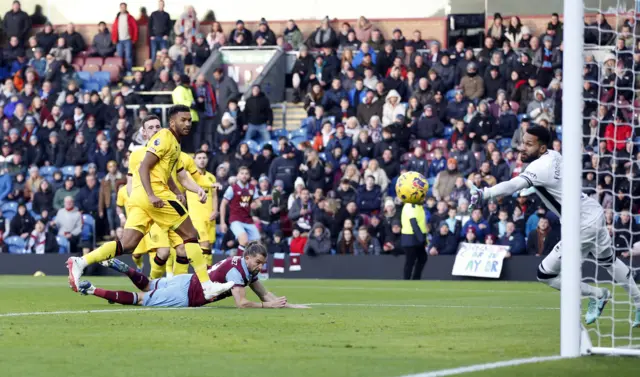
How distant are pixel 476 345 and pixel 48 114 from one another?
22497mm

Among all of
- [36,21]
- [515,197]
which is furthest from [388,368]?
[36,21]

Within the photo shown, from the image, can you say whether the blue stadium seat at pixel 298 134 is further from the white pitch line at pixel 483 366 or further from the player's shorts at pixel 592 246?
the white pitch line at pixel 483 366

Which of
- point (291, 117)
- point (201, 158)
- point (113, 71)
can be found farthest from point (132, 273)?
point (113, 71)

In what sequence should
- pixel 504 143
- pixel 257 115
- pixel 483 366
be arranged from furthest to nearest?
pixel 257 115 < pixel 504 143 < pixel 483 366

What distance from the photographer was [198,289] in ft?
39.4

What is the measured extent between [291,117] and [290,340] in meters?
21.4

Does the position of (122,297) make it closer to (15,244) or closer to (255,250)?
(255,250)

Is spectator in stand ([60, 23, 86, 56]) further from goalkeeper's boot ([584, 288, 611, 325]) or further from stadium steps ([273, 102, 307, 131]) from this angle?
goalkeeper's boot ([584, 288, 611, 325])

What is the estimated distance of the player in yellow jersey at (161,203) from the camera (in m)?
12.2

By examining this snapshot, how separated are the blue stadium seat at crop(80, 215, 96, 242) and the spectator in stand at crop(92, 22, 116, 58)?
713 cm

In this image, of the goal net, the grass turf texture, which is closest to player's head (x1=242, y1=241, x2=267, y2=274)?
the grass turf texture

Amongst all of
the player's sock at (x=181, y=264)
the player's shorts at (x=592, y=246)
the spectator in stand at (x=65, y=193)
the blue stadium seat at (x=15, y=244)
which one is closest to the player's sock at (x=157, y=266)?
the player's sock at (x=181, y=264)

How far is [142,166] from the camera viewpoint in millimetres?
12266

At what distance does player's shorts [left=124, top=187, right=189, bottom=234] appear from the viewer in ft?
41.3
